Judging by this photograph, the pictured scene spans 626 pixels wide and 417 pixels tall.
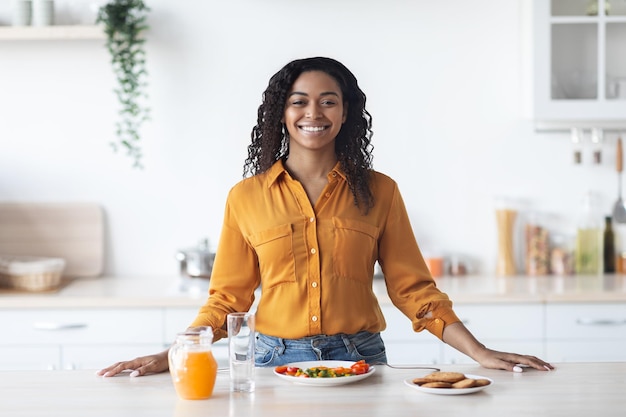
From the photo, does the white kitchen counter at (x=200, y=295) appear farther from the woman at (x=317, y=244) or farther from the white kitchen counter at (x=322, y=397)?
the white kitchen counter at (x=322, y=397)

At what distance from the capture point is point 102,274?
13.3 ft

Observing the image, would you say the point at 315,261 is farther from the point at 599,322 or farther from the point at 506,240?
the point at 506,240

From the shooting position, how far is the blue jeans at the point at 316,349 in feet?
7.61

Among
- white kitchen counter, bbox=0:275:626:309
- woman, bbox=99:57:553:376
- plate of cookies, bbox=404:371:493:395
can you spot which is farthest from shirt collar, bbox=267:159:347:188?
white kitchen counter, bbox=0:275:626:309

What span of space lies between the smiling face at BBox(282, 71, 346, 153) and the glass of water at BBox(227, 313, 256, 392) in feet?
1.87

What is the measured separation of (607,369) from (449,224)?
1.93 m

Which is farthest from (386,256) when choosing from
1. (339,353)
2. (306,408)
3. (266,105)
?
(306,408)

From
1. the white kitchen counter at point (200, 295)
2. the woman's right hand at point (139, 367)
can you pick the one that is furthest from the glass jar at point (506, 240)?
the woman's right hand at point (139, 367)

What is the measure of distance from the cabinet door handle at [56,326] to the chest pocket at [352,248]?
58.9 inches

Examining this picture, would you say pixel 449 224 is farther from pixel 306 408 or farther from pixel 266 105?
pixel 306 408

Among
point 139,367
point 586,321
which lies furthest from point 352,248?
point 586,321

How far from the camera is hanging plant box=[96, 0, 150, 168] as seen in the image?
3842 millimetres

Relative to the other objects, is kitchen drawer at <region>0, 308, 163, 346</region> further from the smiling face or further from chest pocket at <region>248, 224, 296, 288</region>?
the smiling face

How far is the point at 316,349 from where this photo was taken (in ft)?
7.59
